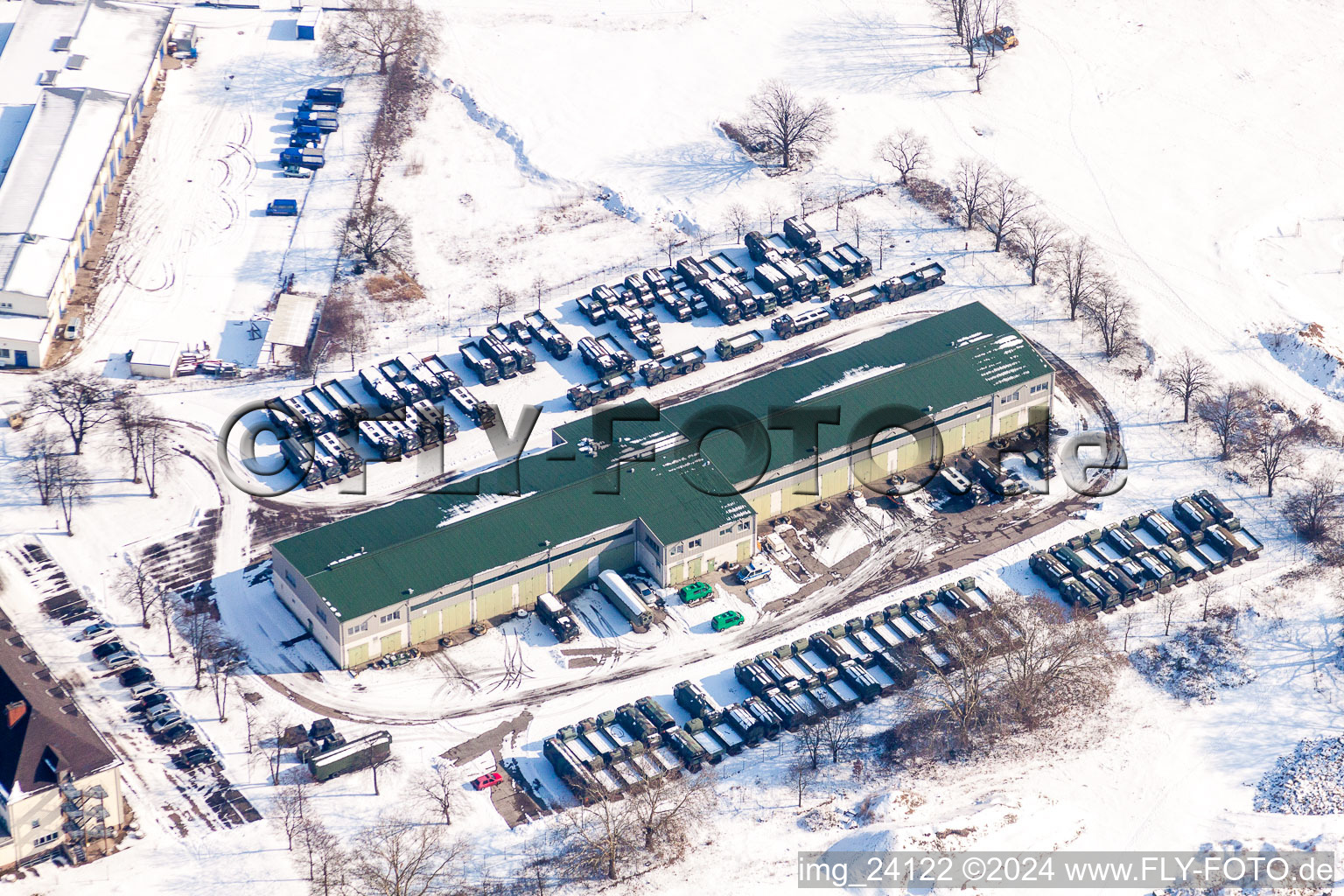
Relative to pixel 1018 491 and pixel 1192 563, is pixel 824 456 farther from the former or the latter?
pixel 1192 563

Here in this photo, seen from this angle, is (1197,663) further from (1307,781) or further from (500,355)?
(500,355)

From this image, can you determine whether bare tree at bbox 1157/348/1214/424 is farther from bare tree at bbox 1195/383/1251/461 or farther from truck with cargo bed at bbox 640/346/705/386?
truck with cargo bed at bbox 640/346/705/386

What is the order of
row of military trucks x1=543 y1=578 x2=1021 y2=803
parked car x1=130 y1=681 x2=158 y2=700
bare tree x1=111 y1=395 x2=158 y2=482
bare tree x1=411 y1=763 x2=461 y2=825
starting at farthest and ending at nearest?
bare tree x1=111 y1=395 x2=158 y2=482
parked car x1=130 y1=681 x2=158 y2=700
row of military trucks x1=543 y1=578 x2=1021 y2=803
bare tree x1=411 y1=763 x2=461 y2=825

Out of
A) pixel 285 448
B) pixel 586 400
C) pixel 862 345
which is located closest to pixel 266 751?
pixel 285 448

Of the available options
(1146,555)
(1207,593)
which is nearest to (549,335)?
(1146,555)

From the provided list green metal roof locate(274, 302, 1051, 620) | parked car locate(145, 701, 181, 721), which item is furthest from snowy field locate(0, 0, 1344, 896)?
green metal roof locate(274, 302, 1051, 620)
